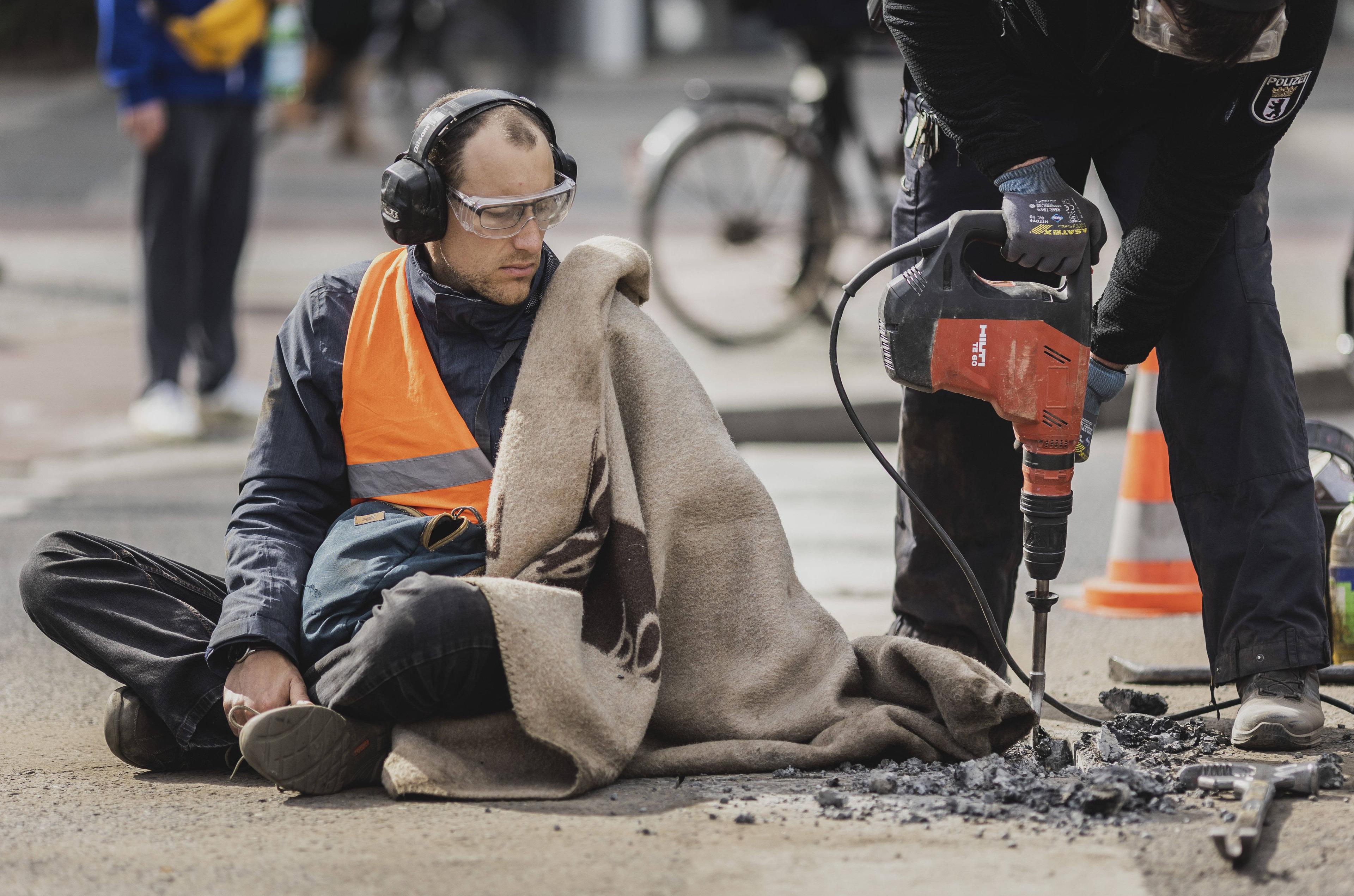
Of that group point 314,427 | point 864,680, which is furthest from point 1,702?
point 864,680

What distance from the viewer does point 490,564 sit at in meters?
2.98

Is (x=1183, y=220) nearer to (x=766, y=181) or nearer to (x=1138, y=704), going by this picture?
(x=1138, y=704)

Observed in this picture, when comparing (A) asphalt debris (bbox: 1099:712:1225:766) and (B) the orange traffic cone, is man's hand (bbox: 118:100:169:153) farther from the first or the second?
(A) asphalt debris (bbox: 1099:712:1225:766)

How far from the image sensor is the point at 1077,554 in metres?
5.08

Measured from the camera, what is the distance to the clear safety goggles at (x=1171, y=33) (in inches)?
113

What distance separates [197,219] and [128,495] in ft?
4.29

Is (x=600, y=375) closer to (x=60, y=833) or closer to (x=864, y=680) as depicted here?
(x=864, y=680)

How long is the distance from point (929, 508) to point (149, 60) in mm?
4142

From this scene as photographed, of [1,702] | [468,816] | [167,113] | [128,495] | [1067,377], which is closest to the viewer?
[468,816]

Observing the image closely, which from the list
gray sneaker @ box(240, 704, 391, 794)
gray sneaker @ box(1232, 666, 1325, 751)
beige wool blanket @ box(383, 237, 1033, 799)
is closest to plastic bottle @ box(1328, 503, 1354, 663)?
gray sneaker @ box(1232, 666, 1325, 751)

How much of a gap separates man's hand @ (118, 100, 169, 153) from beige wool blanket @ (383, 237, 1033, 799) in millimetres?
3752

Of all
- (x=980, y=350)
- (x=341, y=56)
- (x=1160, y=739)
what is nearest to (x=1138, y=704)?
(x=1160, y=739)

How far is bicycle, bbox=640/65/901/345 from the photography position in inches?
285

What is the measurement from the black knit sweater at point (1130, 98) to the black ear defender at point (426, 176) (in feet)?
2.36
